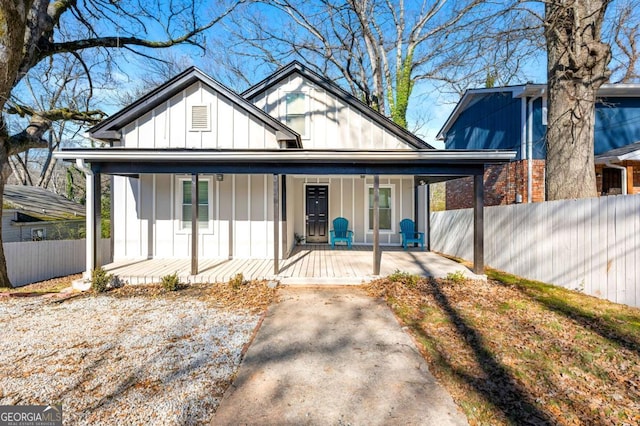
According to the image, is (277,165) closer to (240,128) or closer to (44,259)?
(240,128)

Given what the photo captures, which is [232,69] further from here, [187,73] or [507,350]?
[507,350]

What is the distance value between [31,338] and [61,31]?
914 centimetres

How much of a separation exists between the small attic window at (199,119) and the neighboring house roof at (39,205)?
33.5 feet

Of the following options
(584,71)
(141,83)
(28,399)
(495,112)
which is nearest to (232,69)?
(141,83)

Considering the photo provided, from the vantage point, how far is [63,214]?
14312mm

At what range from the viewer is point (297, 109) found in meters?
9.50

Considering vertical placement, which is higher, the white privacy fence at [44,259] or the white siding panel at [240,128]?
the white siding panel at [240,128]

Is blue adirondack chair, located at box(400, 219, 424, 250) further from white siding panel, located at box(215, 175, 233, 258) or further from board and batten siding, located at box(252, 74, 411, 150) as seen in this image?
white siding panel, located at box(215, 175, 233, 258)

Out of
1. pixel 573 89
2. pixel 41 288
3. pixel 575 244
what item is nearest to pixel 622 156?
pixel 573 89

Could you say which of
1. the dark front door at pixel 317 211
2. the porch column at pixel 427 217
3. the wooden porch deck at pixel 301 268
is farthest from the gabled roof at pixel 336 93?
the wooden porch deck at pixel 301 268

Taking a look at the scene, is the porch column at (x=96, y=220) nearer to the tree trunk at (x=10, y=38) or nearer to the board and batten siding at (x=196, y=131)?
the board and batten siding at (x=196, y=131)

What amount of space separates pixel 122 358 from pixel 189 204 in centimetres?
529

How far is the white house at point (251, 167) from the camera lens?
19.5 feet

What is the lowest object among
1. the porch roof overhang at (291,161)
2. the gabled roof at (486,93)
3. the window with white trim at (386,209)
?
the window with white trim at (386,209)
